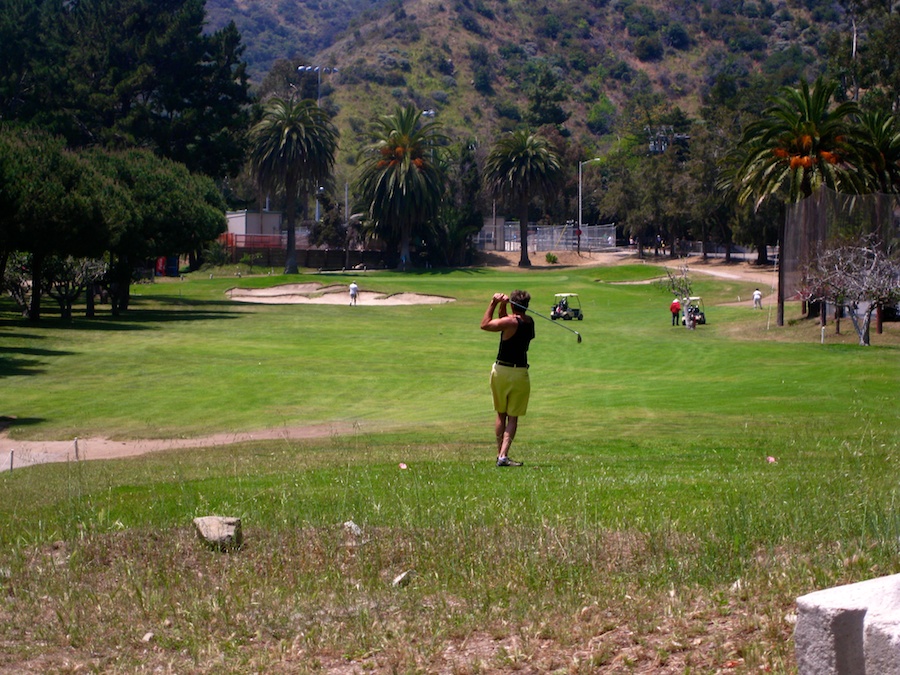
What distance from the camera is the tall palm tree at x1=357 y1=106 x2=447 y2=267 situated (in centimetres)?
9825

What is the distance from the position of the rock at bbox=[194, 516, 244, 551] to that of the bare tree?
33893 mm

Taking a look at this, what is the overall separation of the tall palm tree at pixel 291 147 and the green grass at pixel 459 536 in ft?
225

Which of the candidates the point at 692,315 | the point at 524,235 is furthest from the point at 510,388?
the point at 524,235

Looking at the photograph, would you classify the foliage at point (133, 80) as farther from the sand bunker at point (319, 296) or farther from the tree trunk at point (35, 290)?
the tree trunk at point (35, 290)

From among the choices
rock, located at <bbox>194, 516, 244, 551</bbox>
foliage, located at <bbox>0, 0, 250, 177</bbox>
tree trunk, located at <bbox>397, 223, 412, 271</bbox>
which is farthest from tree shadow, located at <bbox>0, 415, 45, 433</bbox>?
tree trunk, located at <bbox>397, 223, 412, 271</bbox>

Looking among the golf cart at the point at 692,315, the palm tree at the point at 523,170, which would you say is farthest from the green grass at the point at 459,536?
the palm tree at the point at 523,170

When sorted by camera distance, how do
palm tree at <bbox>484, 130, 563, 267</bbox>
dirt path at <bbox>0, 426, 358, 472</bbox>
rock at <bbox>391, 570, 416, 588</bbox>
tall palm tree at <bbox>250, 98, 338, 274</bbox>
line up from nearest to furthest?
1. rock at <bbox>391, 570, 416, 588</bbox>
2. dirt path at <bbox>0, 426, 358, 472</bbox>
3. tall palm tree at <bbox>250, 98, 338, 274</bbox>
4. palm tree at <bbox>484, 130, 563, 267</bbox>

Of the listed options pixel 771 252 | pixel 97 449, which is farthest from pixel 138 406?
pixel 771 252

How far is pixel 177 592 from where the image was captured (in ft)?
24.4

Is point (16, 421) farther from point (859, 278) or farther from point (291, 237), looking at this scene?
point (291, 237)

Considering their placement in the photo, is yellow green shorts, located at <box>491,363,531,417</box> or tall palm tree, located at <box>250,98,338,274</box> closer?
yellow green shorts, located at <box>491,363,531,417</box>

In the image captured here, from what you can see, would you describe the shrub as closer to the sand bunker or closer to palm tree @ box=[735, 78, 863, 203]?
the sand bunker

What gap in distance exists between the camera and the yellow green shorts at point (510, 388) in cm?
1381

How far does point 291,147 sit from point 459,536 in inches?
3419
